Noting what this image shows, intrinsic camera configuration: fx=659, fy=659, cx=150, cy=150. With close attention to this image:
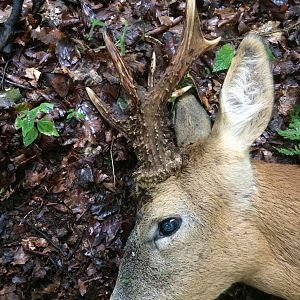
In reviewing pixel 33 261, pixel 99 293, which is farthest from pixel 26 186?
pixel 99 293

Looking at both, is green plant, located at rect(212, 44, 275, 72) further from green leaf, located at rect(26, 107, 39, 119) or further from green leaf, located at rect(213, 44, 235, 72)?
green leaf, located at rect(26, 107, 39, 119)

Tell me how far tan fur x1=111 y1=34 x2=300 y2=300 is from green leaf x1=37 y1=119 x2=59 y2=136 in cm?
161

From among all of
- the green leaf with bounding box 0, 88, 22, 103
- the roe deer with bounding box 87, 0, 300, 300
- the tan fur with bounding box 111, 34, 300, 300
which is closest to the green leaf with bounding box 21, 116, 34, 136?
the green leaf with bounding box 0, 88, 22, 103

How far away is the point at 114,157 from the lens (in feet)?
21.3

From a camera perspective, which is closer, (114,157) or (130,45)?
(114,157)

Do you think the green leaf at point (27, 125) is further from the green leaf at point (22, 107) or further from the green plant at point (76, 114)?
the green plant at point (76, 114)

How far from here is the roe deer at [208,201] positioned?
4.82 meters

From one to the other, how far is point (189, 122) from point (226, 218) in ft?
3.78

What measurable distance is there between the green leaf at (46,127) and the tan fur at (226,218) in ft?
5.27

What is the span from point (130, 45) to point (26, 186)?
191 centimetres

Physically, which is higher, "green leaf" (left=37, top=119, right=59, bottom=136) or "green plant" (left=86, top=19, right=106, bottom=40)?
"green plant" (left=86, top=19, right=106, bottom=40)

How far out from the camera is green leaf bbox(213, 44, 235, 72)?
6.85 meters

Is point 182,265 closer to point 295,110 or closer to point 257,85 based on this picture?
point 257,85

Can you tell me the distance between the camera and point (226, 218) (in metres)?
4.83
